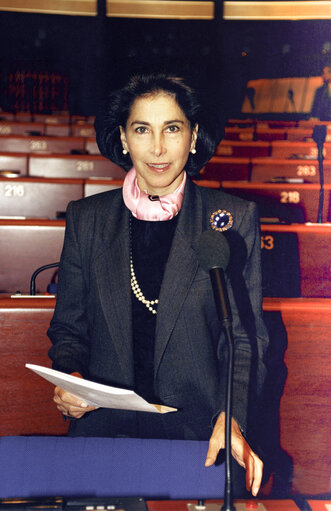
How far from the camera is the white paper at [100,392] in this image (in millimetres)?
579

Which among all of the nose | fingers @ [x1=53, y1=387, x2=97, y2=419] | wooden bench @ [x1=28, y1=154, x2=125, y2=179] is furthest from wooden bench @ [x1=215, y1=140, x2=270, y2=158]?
fingers @ [x1=53, y1=387, x2=97, y2=419]

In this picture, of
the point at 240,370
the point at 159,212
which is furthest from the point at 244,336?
the point at 159,212

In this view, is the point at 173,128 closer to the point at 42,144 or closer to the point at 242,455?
the point at 242,455

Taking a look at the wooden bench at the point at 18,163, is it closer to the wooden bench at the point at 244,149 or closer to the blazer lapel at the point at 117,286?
the wooden bench at the point at 244,149

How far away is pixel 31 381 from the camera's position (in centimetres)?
97

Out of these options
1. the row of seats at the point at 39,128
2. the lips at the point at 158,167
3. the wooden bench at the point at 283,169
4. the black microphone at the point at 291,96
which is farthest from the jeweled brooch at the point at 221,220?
the black microphone at the point at 291,96

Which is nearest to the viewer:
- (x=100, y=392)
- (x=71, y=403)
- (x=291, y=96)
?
(x=100, y=392)

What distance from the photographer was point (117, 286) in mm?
846

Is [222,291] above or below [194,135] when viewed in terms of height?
below

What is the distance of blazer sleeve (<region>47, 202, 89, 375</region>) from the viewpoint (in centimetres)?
84

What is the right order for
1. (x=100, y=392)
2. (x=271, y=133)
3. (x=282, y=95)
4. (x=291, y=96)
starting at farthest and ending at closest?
(x=282, y=95) → (x=291, y=96) → (x=271, y=133) → (x=100, y=392)

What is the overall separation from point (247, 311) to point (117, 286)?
196 millimetres

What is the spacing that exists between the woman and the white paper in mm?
127

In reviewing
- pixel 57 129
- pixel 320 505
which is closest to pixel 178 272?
pixel 320 505
